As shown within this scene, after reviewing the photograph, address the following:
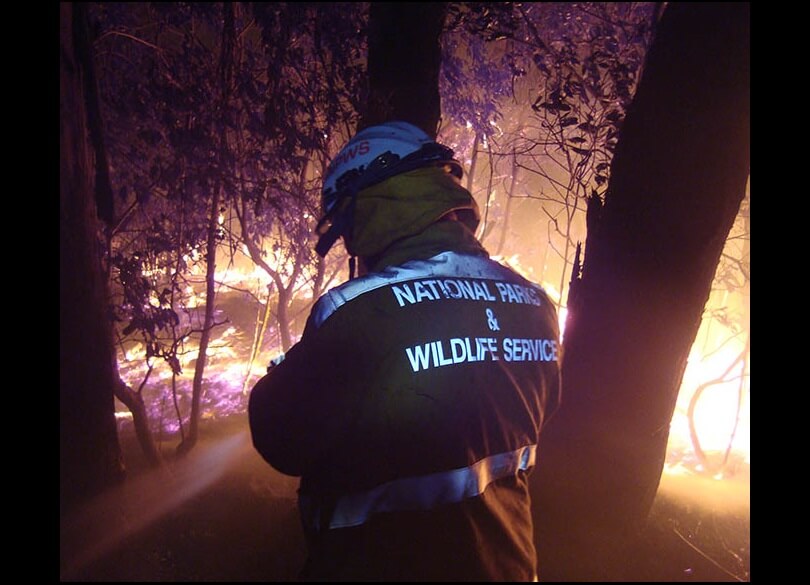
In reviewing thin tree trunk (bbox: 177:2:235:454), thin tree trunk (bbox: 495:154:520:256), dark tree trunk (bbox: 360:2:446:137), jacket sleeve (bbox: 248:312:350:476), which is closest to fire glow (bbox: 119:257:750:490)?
thin tree trunk (bbox: 177:2:235:454)

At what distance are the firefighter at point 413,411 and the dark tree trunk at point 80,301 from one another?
1973 millimetres

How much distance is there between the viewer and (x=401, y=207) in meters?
1.59

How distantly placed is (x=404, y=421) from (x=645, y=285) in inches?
56.3

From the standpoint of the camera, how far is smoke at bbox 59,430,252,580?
2.56 m

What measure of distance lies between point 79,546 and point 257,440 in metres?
2.27

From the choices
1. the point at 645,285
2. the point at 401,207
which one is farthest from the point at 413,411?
the point at 645,285

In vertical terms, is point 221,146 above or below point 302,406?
above

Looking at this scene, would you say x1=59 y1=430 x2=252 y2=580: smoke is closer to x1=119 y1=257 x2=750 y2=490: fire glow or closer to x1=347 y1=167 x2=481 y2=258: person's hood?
x1=347 y1=167 x2=481 y2=258: person's hood

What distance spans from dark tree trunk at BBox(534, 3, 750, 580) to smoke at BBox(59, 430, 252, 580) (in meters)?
2.83

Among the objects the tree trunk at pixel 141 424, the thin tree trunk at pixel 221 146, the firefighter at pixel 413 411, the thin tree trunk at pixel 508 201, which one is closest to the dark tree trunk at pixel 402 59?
the firefighter at pixel 413 411

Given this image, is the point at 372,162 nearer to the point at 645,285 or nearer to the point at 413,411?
the point at 413,411

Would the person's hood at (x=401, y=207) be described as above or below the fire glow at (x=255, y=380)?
above

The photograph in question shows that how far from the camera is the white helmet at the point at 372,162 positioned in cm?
167

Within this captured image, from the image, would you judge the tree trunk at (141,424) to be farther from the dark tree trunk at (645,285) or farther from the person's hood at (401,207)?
the dark tree trunk at (645,285)
